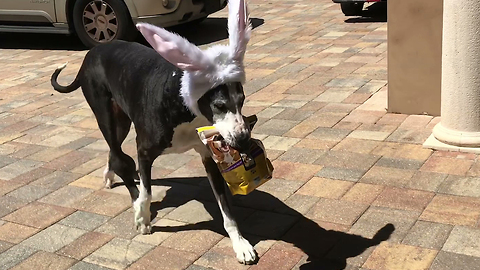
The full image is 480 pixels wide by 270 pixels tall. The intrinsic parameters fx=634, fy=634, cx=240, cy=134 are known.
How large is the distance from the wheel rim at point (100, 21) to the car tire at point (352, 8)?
373 cm

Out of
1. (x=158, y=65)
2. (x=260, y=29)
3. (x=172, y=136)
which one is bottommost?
(x=260, y=29)

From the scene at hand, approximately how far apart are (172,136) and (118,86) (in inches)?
24.8

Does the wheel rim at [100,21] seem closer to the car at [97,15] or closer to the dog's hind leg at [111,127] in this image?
the car at [97,15]

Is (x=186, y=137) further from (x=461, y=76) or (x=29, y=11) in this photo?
(x=29, y=11)

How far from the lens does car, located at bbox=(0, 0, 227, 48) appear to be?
9086 millimetres

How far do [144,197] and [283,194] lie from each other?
103cm

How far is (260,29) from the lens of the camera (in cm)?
1020

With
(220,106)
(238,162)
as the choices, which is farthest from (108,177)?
(220,106)

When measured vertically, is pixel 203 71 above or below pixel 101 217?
above

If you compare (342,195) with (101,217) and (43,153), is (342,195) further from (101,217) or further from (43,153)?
(43,153)

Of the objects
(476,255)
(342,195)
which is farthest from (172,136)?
(476,255)

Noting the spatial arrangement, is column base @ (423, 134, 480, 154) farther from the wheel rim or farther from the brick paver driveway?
the wheel rim

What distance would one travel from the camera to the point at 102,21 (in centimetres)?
938

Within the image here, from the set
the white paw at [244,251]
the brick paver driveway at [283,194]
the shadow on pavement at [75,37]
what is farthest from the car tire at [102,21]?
the white paw at [244,251]
